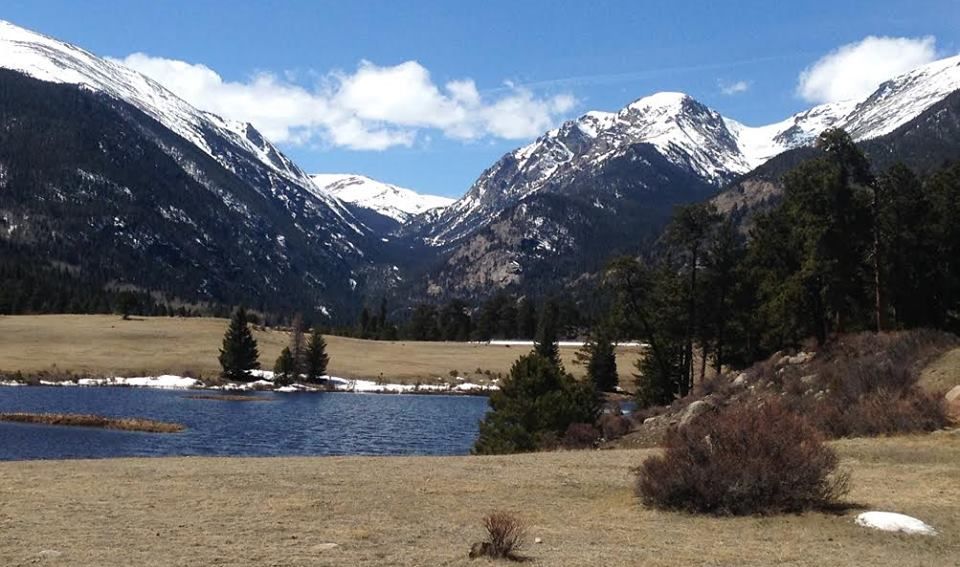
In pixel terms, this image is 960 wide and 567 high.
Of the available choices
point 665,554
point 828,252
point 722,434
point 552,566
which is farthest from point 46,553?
point 828,252

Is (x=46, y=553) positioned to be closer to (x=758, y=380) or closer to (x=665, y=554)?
(x=665, y=554)

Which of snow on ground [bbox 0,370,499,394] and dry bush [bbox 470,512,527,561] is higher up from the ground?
dry bush [bbox 470,512,527,561]

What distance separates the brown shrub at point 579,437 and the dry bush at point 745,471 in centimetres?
1911

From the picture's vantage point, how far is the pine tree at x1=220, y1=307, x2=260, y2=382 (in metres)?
120

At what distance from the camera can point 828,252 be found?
4388 centimetres

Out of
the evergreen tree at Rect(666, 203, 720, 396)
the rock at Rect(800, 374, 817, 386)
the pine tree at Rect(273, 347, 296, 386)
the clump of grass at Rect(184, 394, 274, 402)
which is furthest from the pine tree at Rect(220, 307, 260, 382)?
the rock at Rect(800, 374, 817, 386)

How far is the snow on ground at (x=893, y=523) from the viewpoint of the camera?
1437cm

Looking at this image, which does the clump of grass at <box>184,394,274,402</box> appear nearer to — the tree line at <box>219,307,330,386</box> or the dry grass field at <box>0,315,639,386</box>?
the tree line at <box>219,307,330,386</box>

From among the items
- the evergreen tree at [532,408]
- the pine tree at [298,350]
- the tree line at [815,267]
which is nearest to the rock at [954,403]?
the tree line at [815,267]

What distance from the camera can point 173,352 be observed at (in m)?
133

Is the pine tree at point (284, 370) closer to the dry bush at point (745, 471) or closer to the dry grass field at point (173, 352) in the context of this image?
the dry grass field at point (173, 352)

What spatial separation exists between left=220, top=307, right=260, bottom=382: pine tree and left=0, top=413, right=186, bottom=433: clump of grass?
53.0 m

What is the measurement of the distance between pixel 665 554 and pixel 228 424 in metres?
60.2

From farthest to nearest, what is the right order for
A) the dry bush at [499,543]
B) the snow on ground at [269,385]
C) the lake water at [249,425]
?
the snow on ground at [269,385] < the lake water at [249,425] < the dry bush at [499,543]
